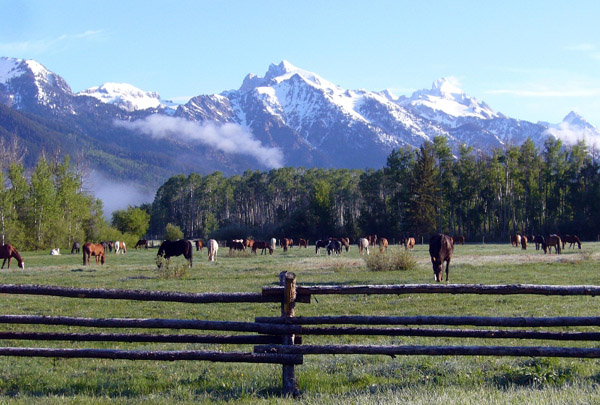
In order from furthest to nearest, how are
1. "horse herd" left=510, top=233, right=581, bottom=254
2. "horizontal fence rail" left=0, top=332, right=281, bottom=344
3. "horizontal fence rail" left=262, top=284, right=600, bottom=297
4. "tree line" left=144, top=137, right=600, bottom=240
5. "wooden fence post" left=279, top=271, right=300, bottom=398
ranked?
"tree line" left=144, top=137, right=600, bottom=240
"horse herd" left=510, top=233, right=581, bottom=254
"horizontal fence rail" left=0, top=332, right=281, bottom=344
"horizontal fence rail" left=262, top=284, right=600, bottom=297
"wooden fence post" left=279, top=271, right=300, bottom=398

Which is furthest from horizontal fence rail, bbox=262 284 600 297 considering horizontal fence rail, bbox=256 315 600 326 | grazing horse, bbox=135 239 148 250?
grazing horse, bbox=135 239 148 250

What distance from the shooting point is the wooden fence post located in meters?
7.48

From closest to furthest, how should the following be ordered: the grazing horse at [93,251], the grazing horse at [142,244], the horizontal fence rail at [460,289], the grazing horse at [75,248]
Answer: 1. the horizontal fence rail at [460,289]
2. the grazing horse at [93,251]
3. the grazing horse at [75,248]
4. the grazing horse at [142,244]

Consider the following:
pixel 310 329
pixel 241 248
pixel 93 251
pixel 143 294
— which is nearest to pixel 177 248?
pixel 93 251

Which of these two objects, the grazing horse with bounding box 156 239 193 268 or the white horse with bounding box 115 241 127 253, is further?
the white horse with bounding box 115 241 127 253

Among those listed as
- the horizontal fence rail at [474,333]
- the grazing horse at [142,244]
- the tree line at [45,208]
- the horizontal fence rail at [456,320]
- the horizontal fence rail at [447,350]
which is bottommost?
the horizontal fence rail at [447,350]

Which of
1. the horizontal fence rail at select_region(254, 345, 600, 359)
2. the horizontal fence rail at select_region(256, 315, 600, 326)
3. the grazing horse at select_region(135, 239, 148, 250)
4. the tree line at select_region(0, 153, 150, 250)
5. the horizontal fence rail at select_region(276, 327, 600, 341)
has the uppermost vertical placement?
the tree line at select_region(0, 153, 150, 250)

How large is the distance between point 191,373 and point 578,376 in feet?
18.4

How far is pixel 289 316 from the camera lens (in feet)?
25.2

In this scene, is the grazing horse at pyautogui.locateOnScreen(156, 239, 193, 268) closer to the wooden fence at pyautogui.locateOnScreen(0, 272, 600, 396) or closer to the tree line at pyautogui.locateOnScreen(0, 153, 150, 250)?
the wooden fence at pyautogui.locateOnScreen(0, 272, 600, 396)

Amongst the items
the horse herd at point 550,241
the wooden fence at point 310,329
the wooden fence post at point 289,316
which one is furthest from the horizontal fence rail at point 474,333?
the horse herd at point 550,241

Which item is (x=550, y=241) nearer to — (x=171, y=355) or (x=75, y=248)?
(x=171, y=355)

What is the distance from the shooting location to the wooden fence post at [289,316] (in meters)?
7.48

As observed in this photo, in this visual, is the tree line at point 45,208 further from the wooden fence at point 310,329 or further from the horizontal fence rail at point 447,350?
the horizontal fence rail at point 447,350
